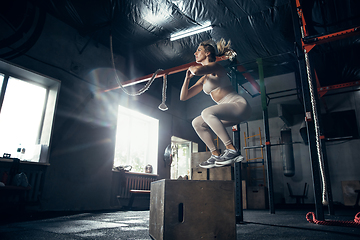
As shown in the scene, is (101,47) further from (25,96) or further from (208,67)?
(208,67)

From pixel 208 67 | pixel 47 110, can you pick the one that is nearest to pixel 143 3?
pixel 47 110

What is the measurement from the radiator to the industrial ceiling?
3.30 meters

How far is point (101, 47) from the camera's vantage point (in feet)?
20.5

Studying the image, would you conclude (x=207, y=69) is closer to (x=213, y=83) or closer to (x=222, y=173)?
(x=213, y=83)

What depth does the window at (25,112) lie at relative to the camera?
4422mm

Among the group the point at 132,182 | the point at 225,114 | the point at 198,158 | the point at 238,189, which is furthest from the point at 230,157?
the point at 132,182

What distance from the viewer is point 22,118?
4711 mm

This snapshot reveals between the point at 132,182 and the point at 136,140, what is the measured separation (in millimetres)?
1253

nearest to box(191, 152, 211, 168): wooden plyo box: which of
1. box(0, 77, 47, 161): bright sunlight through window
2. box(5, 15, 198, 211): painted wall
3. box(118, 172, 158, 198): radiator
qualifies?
box(5, 15, 198, 211): painted wall

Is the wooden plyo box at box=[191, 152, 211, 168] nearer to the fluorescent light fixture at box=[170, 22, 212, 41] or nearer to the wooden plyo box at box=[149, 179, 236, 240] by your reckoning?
the wooden plyo box at box=[149, 179, 236, 240]

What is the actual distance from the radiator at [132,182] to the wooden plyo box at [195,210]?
4.64 metres

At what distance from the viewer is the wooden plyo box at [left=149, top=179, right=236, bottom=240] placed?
1.71 m

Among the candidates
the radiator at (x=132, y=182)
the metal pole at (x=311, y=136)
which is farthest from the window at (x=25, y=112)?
the metal pole at (x=311, y=136)

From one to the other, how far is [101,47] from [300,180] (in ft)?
25.2
